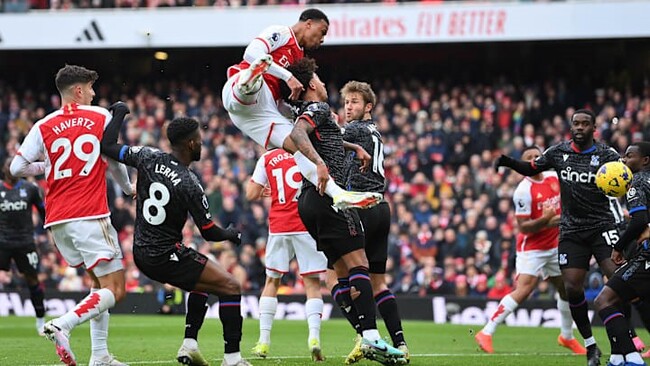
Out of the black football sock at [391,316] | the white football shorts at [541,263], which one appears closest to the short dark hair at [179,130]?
the black football sock at [391,316]

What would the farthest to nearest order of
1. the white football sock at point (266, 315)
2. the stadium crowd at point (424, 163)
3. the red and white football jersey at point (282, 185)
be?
the stadium crowd at point (424, 163), the red and white football jersey at point (282, 185), the white football sock at point (266, 315)

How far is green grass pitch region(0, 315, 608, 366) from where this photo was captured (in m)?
11.2

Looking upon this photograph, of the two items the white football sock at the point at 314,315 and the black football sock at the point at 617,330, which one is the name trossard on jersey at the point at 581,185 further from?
the white football sock at the point at 314,315

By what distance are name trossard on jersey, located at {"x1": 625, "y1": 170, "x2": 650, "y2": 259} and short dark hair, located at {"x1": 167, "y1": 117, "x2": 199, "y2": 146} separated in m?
3.99

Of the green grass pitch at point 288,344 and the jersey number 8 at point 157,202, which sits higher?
the jersey number 8 at point 157,202

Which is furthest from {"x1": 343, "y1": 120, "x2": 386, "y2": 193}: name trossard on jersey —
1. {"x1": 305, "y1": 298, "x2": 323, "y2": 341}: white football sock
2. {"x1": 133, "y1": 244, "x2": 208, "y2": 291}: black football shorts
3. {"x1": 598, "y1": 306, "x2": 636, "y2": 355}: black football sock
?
{"x1": 598, "y1": 306, "x2": 636, "y2": 355}: black football sock

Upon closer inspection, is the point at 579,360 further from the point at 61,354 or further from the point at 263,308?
the point at 61,354

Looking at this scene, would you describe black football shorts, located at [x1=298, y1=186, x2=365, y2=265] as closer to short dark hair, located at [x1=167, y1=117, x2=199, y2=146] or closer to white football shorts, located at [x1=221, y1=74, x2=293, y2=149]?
white football shorts, located at [x1=221, y1=74, x2=293, y2=149]

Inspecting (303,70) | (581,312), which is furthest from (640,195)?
(303,70)

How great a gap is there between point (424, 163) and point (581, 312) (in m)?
13.8

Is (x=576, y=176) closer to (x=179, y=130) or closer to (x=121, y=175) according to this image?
(x=179, y=130)

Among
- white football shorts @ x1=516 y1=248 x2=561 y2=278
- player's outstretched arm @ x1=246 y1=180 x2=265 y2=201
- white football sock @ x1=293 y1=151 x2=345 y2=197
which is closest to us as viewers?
white football sock @ x1=293 y1=151 x2=345 y2=197

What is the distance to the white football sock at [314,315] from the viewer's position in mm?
11664

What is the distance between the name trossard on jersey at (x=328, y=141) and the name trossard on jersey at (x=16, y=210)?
801 cm
